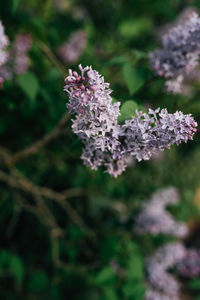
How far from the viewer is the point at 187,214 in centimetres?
245

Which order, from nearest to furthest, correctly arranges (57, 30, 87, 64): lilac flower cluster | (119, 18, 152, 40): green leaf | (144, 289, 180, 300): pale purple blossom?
(144, 289, 180, 300): pale purple blossom < (57, 30, 87, 64): lilac flower cluster < (119, 18, 152, 40): green leaf

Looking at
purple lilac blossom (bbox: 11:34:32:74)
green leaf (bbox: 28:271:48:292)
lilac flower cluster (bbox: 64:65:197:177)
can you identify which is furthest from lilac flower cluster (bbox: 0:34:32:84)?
green leaf (bbox: 28:271:48:292)

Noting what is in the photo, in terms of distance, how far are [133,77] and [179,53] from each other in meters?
0.22

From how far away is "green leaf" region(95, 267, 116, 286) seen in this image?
5.56 feet

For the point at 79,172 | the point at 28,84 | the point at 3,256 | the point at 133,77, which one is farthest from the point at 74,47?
the point at 3,256

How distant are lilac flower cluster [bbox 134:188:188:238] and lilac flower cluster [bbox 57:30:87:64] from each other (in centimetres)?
134

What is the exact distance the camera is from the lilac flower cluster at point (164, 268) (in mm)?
2101

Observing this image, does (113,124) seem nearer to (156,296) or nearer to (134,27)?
(156,296)

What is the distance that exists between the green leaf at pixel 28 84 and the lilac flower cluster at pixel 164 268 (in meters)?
1.36

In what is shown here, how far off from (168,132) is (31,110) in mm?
1036

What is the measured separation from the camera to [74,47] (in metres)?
2.80

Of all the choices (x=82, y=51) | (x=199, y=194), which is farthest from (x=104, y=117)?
(x=199, y=194)

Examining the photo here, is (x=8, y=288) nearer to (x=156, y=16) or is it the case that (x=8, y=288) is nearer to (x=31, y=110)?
(x=31, y=110)

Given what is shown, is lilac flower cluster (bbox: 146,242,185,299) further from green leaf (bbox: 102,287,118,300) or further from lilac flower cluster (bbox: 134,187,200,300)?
green leaf (bbox: 102,287,118,300)
